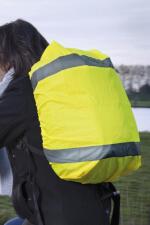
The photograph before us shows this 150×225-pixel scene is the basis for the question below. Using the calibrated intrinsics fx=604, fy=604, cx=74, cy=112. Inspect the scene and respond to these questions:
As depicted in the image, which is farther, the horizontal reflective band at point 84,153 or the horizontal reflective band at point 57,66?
the horizontal reflective band at point 57,66

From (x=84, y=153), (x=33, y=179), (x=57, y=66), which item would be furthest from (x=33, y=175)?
(x=57, y=66)

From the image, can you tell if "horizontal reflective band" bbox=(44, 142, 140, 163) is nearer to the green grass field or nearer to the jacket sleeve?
the jacket sleeve

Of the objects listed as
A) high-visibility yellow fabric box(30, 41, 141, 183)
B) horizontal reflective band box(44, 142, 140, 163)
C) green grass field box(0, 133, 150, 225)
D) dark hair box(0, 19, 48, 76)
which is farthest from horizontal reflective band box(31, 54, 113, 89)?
green grass field box(0, 133, 150, 225)

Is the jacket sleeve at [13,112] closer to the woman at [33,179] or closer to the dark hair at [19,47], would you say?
the woman at [33,179]

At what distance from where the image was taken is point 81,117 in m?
2.37

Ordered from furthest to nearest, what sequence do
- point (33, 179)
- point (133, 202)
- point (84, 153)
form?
point (133, 202) → point (33, 179) → point (84, 153)

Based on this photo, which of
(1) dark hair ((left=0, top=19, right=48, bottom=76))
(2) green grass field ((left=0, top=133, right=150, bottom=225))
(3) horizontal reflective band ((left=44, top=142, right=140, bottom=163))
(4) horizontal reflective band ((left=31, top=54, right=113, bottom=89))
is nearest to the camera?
(3) horizontal reflective band ((left=44, top=142, right=140, bottom=163))

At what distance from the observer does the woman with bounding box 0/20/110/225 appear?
2443 millimetres

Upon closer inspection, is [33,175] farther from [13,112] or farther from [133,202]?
[133,202]

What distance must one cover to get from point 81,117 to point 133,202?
12.0ft

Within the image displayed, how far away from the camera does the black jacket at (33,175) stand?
8.01 ft

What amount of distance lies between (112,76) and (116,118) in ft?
0.75

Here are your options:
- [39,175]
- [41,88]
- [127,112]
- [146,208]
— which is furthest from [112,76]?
[146,208]

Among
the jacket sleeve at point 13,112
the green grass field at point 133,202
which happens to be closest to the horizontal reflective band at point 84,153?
the jacket sleeve at point 13,112
